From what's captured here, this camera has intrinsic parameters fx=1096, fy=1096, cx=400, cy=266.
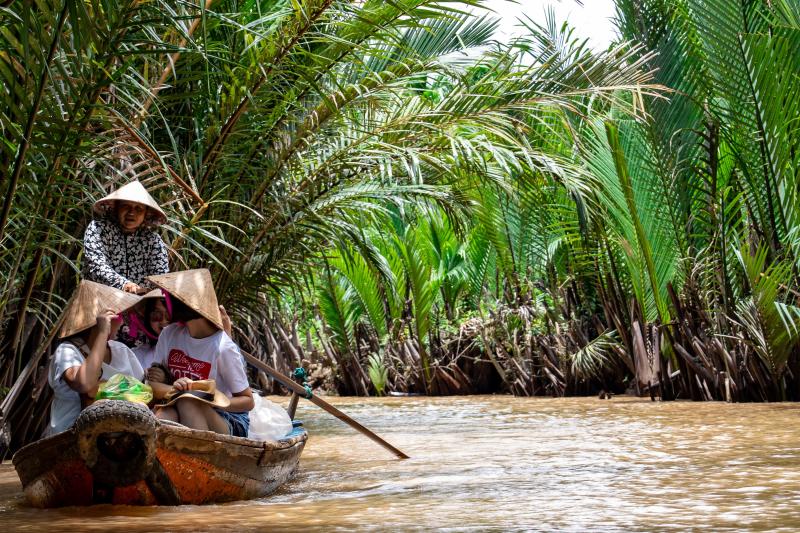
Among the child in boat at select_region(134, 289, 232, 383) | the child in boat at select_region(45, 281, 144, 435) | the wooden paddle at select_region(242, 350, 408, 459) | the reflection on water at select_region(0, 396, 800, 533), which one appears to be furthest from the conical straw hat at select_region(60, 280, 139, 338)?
the wooden paddle at select_region(242, 350, 408, 459)

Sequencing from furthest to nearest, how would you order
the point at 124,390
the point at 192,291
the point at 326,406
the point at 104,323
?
the point at 326,406 → the point at 192,291 → the point at 104,323 → the point at 124,390

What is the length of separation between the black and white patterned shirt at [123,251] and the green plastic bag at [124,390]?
0.99m

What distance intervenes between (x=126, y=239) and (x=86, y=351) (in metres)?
1.08

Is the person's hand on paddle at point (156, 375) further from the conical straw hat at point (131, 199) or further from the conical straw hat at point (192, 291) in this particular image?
the conical straw hat at point (131, 199)

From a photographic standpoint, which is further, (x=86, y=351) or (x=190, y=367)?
(x=190, y=367)

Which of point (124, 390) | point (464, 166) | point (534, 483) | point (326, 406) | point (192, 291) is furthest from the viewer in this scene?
point (464, 166)

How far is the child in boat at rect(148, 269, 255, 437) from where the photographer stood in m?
4.92

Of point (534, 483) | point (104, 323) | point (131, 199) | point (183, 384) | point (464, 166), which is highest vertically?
point (464, 166)

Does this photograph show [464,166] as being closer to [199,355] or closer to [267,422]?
[267,422]

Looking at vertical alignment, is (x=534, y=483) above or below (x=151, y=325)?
below

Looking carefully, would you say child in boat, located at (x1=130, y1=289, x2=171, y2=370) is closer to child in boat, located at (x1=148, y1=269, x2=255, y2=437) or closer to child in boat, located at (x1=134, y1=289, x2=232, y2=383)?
child in boat, located at (x1=134, y1=289, x2=232, y2=383)

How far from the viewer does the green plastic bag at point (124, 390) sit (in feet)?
15.0

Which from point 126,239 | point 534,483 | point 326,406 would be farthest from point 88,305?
point 534,483

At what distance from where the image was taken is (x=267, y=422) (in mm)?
5812
